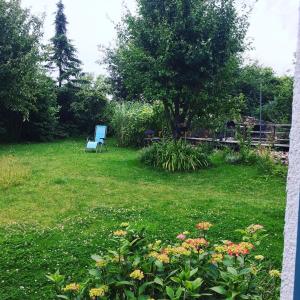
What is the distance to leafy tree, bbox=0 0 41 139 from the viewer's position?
49.9 ft

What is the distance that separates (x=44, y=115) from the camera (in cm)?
2009

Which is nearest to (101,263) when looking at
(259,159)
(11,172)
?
(11,172)

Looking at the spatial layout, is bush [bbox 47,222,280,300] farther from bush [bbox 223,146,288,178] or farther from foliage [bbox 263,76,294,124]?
foliage [bbox 263,76,294,124]

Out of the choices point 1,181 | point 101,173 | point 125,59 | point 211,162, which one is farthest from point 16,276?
point 125,59

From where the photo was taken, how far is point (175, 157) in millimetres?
11508

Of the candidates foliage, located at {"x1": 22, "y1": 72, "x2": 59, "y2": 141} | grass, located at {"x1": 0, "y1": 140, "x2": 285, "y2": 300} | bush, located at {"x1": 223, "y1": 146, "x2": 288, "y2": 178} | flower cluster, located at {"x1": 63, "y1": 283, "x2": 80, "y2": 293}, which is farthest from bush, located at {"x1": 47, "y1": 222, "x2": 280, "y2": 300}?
foliage, located at {"x1": 22, "y1": 72, "x2": 59, "y2": 141}

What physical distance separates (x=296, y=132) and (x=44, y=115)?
1993 centimetres

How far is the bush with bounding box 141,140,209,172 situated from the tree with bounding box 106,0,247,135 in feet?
4.49

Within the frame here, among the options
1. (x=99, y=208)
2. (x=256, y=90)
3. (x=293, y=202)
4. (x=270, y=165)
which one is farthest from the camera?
(x=256, y=90)

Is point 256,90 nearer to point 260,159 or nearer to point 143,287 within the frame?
point 260,159

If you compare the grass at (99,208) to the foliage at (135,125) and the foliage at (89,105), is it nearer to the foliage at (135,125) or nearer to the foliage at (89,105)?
the foliage at (135,125)

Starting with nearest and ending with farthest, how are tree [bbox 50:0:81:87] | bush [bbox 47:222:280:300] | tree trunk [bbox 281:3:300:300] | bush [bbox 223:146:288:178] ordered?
tree trunk [bbox 281:3:300:300]
bush [bbox 47:222:280:300]
bush [bbox 223:146:288:178]
tree [bbox 50:0:81:87]

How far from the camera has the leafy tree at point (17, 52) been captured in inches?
599

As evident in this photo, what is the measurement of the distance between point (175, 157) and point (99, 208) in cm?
450
